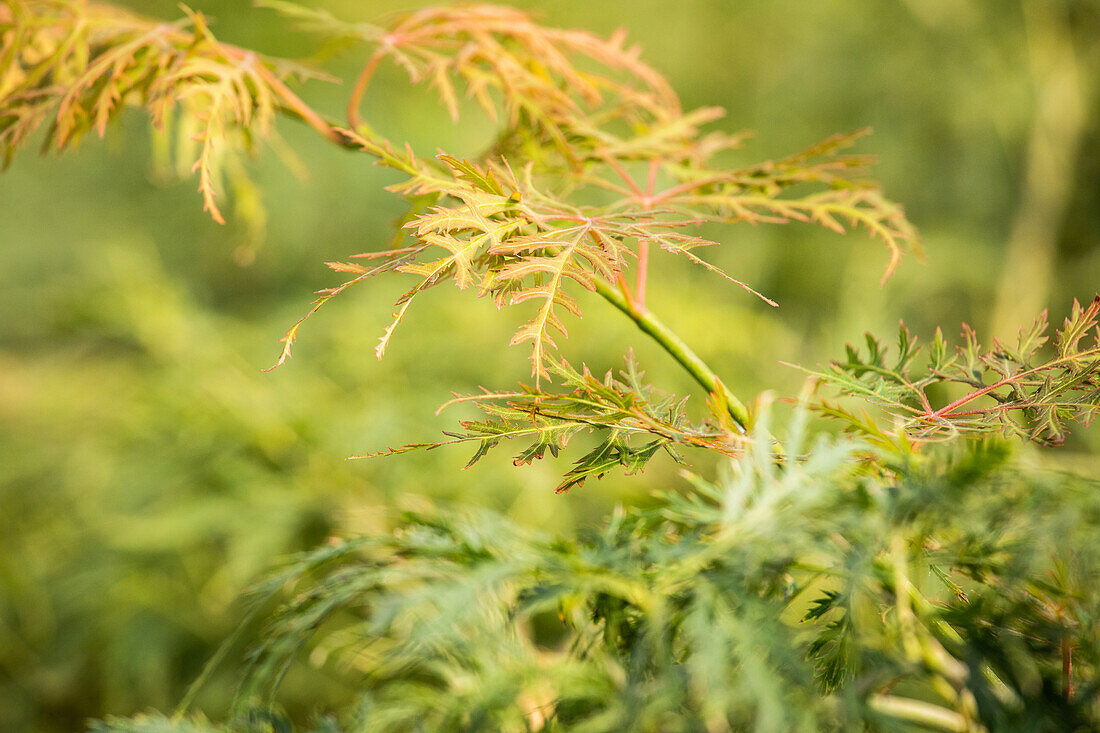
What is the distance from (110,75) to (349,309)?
1.34 m

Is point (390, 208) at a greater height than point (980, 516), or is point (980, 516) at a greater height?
point (980, 516)

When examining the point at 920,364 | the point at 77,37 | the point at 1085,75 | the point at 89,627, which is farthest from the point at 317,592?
the point at 1085,75

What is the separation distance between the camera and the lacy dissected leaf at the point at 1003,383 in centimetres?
34

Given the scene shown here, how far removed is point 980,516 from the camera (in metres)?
0.27

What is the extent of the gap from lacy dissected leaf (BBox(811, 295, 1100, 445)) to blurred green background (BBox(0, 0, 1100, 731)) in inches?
3.8

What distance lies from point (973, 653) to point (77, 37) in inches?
21.4

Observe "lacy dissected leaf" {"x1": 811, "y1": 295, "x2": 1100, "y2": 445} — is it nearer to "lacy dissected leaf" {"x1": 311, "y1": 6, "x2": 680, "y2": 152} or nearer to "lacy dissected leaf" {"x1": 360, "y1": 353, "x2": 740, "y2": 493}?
"lacy dissected leaf" {"x1": 360, "y1": 353, "x2": 740, "y2": 493}

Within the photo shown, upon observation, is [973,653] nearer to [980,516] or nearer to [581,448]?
[980,516]

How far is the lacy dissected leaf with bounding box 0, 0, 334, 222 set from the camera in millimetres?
407

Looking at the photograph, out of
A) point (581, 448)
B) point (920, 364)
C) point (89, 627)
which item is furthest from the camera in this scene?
point (920, 364)

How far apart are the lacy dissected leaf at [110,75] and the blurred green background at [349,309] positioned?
0.25 feet

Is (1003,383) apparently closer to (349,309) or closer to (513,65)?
(513,65)

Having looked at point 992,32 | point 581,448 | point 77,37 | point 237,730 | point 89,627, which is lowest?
point 89,627

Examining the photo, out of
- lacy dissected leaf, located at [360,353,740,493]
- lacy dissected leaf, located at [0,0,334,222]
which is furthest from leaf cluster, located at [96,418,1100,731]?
lacy dissected leaf, located at [0,0,334,222]
